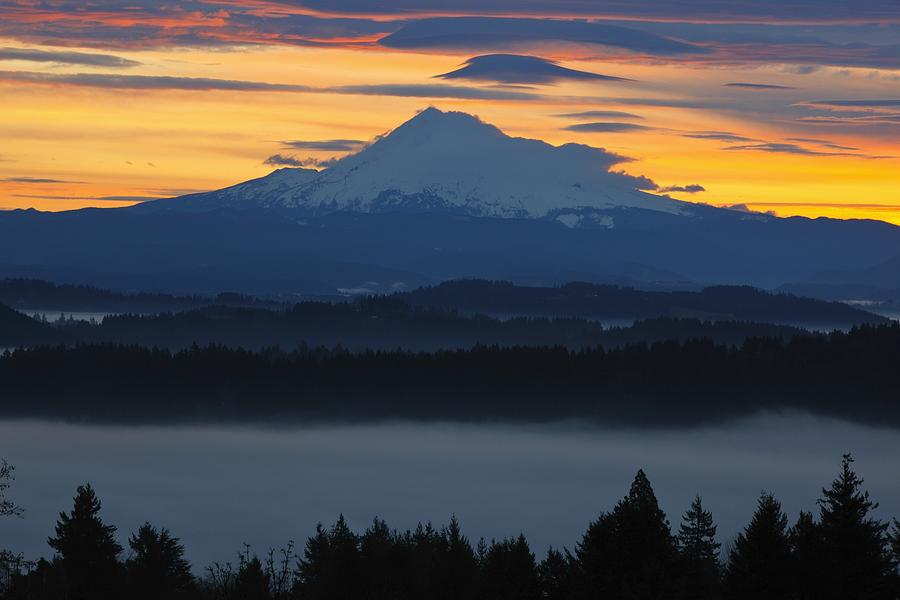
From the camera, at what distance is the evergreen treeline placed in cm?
5359

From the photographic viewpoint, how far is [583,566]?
5706 cm

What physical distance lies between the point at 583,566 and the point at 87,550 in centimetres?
3102

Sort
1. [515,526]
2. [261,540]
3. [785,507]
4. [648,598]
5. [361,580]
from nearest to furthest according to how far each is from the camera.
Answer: [648,598]
[361,580]
[261,540]
[515,526]
[785,507]

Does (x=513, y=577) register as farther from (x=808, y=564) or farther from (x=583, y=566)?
(x=808, y=564)

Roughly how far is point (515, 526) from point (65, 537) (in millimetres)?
102552

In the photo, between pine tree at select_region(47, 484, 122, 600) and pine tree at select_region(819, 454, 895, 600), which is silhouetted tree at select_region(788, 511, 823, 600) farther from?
pine tree at select_region(47, 484, 122, 600)

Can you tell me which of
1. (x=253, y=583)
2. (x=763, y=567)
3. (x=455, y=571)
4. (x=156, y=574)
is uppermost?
(x=763, y=567)

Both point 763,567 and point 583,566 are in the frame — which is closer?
point 763,567

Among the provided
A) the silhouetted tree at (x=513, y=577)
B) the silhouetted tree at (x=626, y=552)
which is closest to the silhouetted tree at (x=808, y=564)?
the silhouetted tree at (x=626, y=552)

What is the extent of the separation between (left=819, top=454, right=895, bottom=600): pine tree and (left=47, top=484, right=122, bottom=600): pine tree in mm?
34157

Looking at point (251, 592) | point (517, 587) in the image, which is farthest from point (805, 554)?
point (251, 592)

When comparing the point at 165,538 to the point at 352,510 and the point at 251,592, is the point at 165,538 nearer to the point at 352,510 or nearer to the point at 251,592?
the point at 251,592

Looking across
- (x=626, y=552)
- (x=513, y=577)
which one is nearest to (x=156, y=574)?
(x=513, y=577)

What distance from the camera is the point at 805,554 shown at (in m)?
54.5
